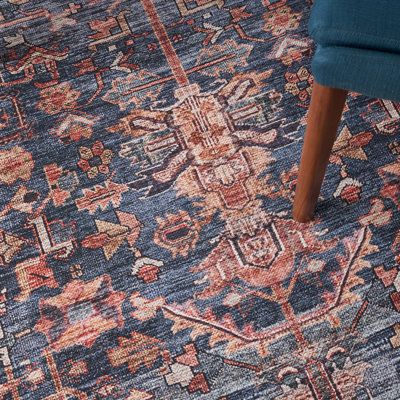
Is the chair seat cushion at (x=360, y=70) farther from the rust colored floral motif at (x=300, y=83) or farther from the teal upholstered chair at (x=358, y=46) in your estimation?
the rust colored floral motif at (x=300, y=83)

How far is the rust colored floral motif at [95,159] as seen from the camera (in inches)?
56.3

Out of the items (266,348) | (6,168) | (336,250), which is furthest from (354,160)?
(6,168)

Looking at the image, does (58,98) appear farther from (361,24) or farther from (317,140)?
(361,24)

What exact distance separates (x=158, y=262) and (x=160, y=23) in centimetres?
64

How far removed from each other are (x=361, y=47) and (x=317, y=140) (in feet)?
0.62

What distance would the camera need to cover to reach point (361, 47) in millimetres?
922

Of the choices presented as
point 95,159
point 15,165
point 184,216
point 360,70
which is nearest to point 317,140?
point 360,70

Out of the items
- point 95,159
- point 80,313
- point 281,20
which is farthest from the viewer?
point 281,20

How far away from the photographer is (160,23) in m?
1.62

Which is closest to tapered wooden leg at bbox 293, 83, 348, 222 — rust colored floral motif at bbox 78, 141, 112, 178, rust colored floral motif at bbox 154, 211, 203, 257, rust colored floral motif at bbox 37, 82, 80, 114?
rust colored floral motif at bbox 154, 211, 203, 257

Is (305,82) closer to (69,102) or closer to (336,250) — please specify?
Result: (336,250)

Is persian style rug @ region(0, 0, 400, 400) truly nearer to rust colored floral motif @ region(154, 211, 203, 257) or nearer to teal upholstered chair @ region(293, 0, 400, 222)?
rust colored floral motif @ region(154, 211, 203, 257)

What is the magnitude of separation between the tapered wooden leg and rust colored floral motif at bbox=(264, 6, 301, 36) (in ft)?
1.67

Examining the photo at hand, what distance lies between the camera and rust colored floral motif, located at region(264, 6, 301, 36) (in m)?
1.58
